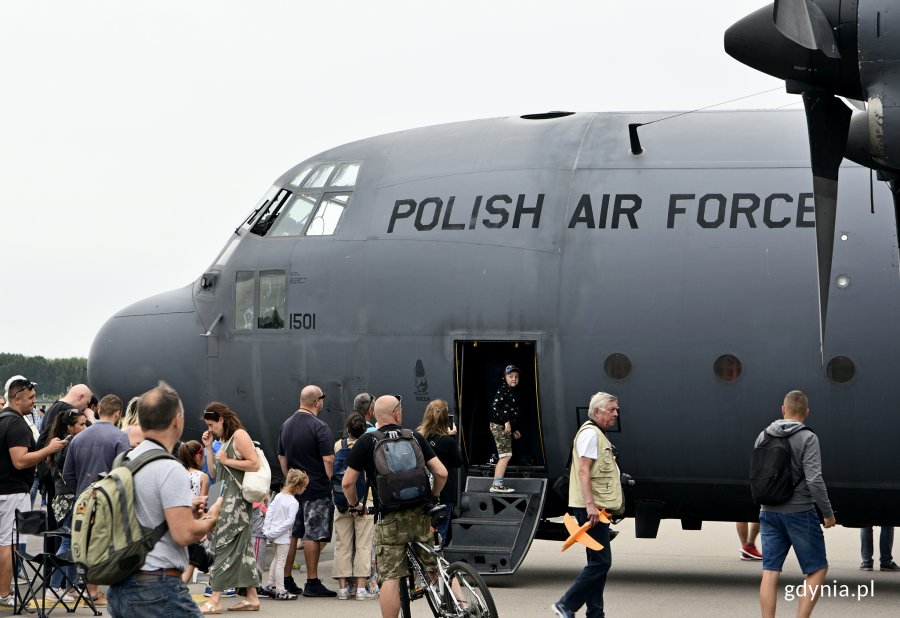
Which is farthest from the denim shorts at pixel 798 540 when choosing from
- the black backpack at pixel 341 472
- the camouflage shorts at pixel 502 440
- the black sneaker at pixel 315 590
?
the black sneaker at pixel 315 590

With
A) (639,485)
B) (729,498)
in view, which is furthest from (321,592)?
(729,498)

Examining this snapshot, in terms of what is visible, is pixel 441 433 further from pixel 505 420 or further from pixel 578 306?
pixel 578 306

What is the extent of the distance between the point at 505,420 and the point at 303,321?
2.41 metres

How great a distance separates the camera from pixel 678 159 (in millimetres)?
12133

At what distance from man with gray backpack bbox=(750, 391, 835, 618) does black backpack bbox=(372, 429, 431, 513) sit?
8.50ft

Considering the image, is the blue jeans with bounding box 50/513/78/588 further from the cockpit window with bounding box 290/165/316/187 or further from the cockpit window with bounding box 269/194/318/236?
the cockpit window with bounding box 290/165/316/187

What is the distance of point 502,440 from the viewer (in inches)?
485

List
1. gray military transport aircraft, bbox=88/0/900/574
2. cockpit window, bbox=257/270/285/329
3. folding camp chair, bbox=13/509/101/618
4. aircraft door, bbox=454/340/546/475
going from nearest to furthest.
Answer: folding camp chair, bbox=13/509/101/618, gray military transport aircraft, bbox=88/0/900/574, aircraft door, bbox=454/340/546/475, cockpit window, bbox=257/270/285/329

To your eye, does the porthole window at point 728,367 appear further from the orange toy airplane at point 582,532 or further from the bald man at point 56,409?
the bald man at point 56,409

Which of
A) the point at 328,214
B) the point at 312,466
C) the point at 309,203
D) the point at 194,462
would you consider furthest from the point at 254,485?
the point at 309,203

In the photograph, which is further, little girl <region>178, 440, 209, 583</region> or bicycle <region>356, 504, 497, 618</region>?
little girl <region>178, 440, 209, 583</region>

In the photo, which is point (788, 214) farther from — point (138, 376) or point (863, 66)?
point (138, 376)

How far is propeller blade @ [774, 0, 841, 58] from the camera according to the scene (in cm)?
788

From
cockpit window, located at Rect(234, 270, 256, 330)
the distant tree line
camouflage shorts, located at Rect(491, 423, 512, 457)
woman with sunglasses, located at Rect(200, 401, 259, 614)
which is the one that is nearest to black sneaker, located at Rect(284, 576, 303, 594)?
woman with sunglasses, located at Rect(200, 401, 259, 614)
